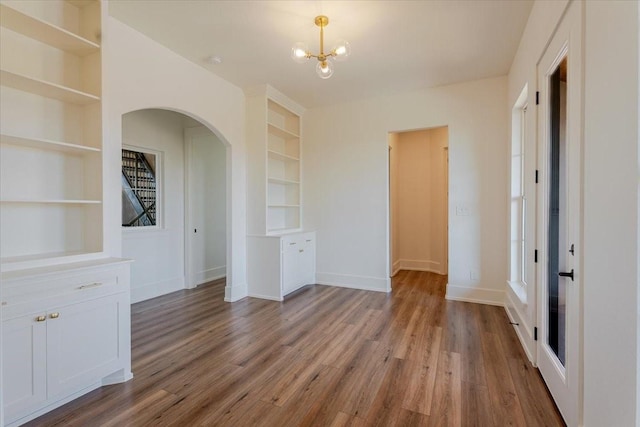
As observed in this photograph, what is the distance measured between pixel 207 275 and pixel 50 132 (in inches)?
133

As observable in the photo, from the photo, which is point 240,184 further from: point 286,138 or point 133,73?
point 133,73

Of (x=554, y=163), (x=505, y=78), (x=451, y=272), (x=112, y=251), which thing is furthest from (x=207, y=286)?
(x=505, y=78)

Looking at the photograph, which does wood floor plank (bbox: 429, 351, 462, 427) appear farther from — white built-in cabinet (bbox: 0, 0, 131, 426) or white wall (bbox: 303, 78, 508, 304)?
white built-in cabinet (bbox: 0, 0, 131, 426)

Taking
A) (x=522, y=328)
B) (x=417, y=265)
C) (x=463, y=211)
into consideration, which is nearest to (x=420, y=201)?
(x=417, y=265)

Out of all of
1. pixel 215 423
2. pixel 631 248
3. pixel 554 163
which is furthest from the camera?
pixel 554 163

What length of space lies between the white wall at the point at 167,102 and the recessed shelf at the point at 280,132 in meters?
0.44

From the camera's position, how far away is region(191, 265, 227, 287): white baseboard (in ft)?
15.7

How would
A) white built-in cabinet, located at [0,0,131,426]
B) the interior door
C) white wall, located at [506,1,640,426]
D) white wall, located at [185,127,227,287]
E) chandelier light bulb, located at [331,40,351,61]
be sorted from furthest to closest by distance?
white wall, located at [185,127,227,287] < chandelier light bulb, located at [331,40,351,61] < white built-in cabinet, located at [0,0,131,426] < the interior door < white wall, located at [506,1,640,426]

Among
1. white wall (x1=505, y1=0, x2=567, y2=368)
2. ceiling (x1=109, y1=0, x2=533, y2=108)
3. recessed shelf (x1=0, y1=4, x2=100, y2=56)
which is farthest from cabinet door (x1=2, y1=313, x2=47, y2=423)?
white wall (x1=505, y1=0, x2=567, y2=368)

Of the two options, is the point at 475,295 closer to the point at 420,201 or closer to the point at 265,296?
the point at 420,201

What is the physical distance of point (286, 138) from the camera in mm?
4973

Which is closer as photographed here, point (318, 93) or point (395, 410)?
point (395, 410)

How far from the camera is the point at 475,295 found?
393cm

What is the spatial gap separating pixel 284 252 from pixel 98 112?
256 centimetres
